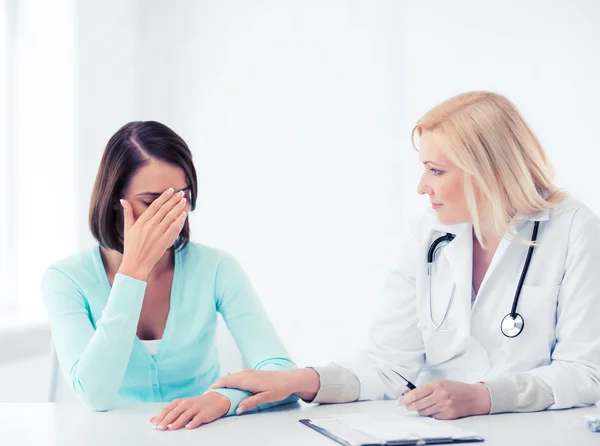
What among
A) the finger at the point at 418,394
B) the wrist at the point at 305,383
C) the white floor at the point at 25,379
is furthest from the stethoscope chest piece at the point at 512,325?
the white floor at the point at 25,379

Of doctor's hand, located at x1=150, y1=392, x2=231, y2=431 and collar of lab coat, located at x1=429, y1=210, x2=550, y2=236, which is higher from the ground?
collar of lab coat, located at x1=429, y1=210, x2=550, y2=236

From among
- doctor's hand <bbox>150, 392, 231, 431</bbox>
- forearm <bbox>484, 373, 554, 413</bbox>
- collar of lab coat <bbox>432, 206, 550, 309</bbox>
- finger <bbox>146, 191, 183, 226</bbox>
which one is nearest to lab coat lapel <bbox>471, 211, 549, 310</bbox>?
collar of lab coat <bbox>432, 206, 550, 309</bbox>

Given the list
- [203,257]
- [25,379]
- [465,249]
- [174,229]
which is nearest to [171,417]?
[174,229]

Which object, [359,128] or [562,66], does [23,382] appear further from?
[562,66]

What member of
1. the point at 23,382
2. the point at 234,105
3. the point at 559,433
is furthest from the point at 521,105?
the point at 23,382

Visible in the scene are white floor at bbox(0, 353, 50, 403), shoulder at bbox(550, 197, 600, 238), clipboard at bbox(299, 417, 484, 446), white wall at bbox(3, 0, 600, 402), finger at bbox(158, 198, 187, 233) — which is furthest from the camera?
white wall at bbox(3, 0, 600, 402)

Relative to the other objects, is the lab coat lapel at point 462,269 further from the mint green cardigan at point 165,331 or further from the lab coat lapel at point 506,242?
the mint green cardigan at point 165,331

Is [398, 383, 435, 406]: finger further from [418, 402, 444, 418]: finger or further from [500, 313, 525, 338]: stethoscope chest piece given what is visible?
[500, 313, 525, 338]: stethoscope chest piece

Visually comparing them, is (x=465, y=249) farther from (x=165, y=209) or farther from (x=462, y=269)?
(x=165, y=209)

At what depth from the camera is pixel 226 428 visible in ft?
4.33

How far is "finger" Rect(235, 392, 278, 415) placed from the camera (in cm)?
141

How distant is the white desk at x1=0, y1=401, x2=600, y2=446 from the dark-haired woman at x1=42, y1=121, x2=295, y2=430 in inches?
8.2

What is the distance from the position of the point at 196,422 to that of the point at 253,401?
143 mm

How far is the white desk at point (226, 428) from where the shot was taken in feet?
4.00
